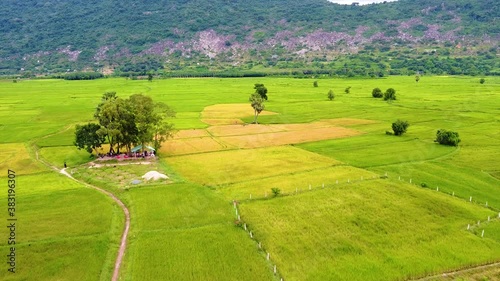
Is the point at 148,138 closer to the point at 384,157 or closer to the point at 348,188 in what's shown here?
the point at 348,188

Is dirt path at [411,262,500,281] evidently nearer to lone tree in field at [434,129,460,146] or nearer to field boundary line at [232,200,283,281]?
field boundary line at [232,200,283,281]

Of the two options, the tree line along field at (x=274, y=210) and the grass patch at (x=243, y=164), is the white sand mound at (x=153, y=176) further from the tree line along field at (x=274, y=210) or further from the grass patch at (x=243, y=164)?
the grass patch at (x=243, y=164)

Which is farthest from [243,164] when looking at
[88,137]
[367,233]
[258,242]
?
[88,137]

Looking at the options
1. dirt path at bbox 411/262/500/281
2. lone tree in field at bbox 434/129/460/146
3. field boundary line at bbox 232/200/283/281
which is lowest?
dirt path at bbox 411/262/500/281

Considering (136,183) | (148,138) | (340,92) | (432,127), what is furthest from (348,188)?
(340,92)

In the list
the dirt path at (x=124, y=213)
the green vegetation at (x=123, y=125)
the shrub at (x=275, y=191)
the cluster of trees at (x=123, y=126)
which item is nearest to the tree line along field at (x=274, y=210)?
the dirt path at (x=124, y=213)

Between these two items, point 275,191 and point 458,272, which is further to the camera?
point 275,191

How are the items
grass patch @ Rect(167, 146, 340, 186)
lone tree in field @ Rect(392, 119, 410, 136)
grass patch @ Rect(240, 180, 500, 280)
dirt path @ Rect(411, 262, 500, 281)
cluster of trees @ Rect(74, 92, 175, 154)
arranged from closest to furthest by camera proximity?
dirt path @ Rect(411, 262, 500, 281) → grass patch @ Rect(240, 180, 500, 280) → grass patch @ Rect(167, 146, 340, 186) → cluster of trees @ Rect(74, 92, 175, 154) → lone tree in field @ Rect(392, 119, 410, 136)

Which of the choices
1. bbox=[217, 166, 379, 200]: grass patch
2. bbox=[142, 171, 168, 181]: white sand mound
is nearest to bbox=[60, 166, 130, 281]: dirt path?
bbox=[142, 171, 168, 181]: white sand mound

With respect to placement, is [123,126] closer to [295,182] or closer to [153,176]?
[153,176]
